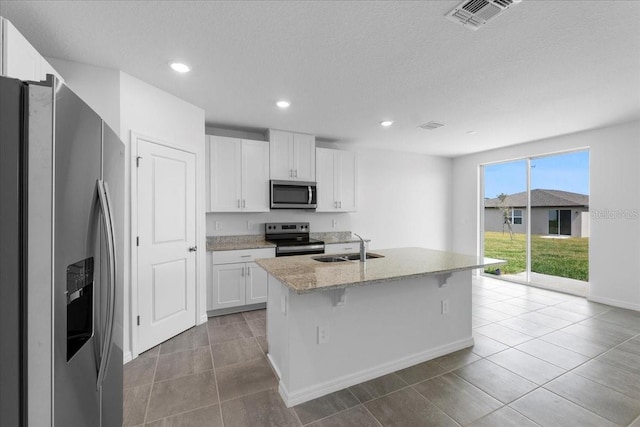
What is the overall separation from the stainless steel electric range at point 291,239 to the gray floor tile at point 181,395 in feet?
6.05

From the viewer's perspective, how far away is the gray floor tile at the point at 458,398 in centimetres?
189

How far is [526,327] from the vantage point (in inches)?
128

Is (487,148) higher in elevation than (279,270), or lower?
higher

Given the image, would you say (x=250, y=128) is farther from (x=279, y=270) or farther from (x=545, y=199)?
(x=545, y=199)

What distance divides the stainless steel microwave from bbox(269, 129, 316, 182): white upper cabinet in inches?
4.0

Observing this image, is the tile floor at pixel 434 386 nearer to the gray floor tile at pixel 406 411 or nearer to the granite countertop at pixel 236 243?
the gray floor tile at pixel 406 411

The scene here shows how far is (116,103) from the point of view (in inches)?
95.9

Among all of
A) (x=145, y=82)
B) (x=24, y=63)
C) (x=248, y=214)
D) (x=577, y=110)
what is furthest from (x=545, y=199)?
(x=24, y=63)

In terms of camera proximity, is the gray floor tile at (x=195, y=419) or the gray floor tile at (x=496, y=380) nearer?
the gray floor tile at (x=195, y=419)

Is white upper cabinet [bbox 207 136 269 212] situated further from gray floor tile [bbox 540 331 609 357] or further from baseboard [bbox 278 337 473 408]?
gray floor tile [bbox 540 331 609 357]

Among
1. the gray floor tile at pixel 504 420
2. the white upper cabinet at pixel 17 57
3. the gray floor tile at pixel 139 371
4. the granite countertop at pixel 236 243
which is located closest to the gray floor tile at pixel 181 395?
the gray floor tile at pixel 139 371

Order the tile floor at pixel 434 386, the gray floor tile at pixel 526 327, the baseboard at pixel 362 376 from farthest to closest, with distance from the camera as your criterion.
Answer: the gray floor tile at pixel 526 327, the baseboard at pixel 362 376, the tile floor at pixel 434 386

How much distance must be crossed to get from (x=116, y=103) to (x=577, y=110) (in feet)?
16.1

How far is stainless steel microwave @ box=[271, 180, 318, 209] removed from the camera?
4.16m
